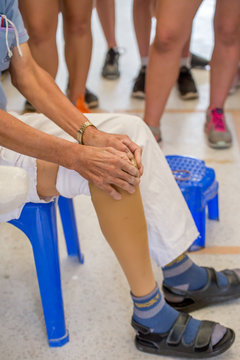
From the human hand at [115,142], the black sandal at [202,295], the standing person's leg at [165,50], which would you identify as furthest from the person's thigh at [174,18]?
the black sandal at [202,295]

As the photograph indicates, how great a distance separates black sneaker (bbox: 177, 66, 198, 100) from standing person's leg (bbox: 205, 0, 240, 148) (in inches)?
13.7

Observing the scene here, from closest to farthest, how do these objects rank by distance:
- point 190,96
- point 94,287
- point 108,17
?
point 94,287
point 190,96
point 108,17

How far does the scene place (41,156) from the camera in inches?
52.3

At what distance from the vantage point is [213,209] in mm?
2047

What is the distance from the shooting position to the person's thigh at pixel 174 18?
2125 mm

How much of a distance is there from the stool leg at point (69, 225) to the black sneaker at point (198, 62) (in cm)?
182

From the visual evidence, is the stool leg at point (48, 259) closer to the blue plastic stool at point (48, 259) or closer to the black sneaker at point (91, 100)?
the blue plastic stool at point (48, 259)

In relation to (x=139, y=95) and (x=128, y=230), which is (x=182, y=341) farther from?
(x=139, y=95)

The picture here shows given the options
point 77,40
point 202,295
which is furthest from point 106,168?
point 77,40

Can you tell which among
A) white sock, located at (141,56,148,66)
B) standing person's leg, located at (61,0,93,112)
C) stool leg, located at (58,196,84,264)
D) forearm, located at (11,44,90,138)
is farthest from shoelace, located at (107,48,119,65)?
forearm, located at (11,44,90,138)

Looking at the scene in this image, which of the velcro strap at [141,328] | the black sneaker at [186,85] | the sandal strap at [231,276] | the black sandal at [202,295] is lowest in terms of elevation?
the black sneaker at [186,85]

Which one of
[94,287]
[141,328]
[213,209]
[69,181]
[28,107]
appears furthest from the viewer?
[28,107]

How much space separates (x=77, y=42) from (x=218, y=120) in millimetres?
743

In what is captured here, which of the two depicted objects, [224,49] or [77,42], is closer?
[224,49]
